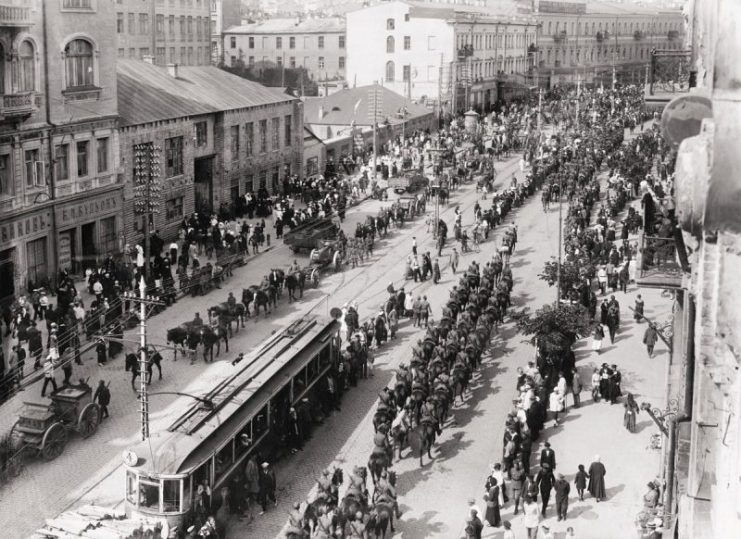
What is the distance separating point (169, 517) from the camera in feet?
66.0

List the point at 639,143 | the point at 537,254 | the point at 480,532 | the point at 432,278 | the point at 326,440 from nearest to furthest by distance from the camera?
the point at 480,532, the point at 326,440, the point at 432,278, the point at 537,254, the point at 639,143

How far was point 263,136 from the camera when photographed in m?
59.0

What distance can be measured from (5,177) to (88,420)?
14.5 m

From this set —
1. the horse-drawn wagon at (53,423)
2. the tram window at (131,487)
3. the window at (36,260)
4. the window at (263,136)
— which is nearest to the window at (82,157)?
the window at (36,260)

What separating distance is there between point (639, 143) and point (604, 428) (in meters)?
48.8

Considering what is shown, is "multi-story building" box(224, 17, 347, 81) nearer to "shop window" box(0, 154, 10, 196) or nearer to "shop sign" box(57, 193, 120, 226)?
A: "shop sign" box(57, 193, 120, 226)

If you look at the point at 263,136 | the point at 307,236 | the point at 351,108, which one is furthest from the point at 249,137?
the point at 351,108

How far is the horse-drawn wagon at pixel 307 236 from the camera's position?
4556cm

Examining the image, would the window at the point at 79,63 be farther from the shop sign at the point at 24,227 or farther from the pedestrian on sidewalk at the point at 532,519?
the pedestrian on sidewalk at the point at 532,519

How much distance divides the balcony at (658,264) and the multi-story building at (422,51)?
8066cm

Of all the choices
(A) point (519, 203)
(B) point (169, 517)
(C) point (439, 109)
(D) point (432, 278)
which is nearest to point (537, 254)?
(D) point (432, 278)

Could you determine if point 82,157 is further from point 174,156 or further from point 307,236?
point 307,236

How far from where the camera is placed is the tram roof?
20453 mm

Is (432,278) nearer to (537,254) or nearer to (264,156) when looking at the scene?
(537,254)
